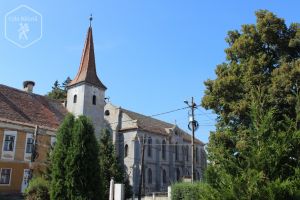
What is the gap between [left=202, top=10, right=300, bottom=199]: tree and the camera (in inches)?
328

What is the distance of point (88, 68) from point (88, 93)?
382 cm

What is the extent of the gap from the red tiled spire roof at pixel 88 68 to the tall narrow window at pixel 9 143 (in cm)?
1337

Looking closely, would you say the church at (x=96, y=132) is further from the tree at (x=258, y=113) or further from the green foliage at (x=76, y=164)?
the green foliage at (x=76, y=164)

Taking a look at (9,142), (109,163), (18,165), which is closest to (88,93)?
(109,163)

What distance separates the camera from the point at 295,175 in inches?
324

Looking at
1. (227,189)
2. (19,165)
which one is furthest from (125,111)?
(227,189)

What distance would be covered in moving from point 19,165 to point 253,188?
28298mm

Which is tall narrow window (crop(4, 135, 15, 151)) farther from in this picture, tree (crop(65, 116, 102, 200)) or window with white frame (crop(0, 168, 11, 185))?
tree (crop(65, 116, 102, 200))

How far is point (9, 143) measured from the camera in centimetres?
3206

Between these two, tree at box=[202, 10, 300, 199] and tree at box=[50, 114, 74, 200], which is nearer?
tree at box=[202, 10, 300, 199]

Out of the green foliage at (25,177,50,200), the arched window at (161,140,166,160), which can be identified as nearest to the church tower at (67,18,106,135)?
the arched window at (161,140,166,160)

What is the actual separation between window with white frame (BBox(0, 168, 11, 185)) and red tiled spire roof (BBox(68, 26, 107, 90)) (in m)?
15.4

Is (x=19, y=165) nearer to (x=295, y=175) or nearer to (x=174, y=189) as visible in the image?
(x=174, y=189)

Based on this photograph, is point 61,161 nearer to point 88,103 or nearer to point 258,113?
Result: point 258,113
